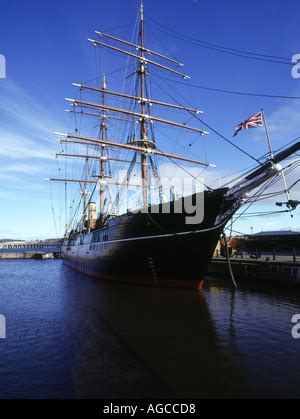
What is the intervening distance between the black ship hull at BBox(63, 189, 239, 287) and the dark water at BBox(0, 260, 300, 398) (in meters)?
2.79

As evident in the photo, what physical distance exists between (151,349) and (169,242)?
35.2 ft

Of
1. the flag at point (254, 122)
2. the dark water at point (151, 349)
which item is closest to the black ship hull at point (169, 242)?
the dark water at point (151, 349)

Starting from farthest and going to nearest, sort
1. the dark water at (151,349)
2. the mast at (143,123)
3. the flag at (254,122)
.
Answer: the mast at (143,123) < the flag at (254,122) < the dark water at (151,349)

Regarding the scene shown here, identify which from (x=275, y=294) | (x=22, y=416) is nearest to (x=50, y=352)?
(x=22, y=416)

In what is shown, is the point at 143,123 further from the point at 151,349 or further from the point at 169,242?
the point at 151,349

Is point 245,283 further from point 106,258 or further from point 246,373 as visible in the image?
point 246,373

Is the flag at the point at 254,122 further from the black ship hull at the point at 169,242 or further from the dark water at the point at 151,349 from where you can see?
the dark water at the point at 151,349

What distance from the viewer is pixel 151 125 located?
111 feet

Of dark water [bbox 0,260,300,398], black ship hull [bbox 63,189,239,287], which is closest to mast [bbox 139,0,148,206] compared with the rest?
black ship hull [bbox 63,189,239,287]

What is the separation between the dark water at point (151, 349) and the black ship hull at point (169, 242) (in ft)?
9.16

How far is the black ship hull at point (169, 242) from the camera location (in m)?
19.7

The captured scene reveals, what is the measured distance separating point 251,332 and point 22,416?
27.6 feet

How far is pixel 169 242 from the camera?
66.8 ft

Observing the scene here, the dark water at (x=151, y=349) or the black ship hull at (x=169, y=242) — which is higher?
the black ship hull at (x=169, y=242)
